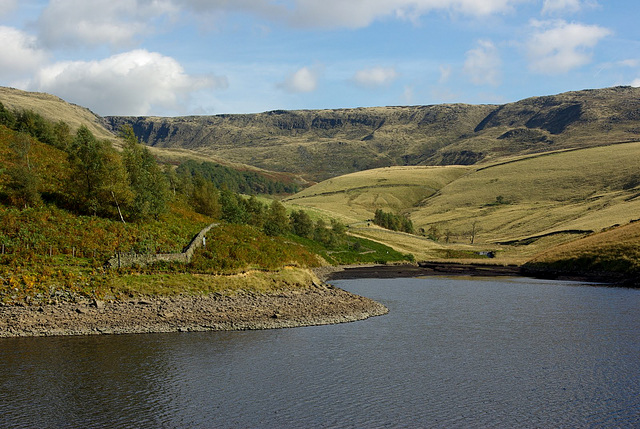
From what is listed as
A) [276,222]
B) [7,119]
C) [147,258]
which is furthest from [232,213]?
[147,258]

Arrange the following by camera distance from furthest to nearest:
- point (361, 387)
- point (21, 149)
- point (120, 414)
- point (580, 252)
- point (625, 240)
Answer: point (580, 252) < point (625, 240) < point (21, 149) < point (361, 387) < point (120, 414)

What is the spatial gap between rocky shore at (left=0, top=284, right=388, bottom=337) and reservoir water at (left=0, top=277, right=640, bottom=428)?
1.69 meters

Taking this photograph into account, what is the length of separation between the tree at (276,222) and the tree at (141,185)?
122ft

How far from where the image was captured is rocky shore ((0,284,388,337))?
42406 millimetres

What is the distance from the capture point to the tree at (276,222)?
115m

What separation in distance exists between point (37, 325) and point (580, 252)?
99.2 m

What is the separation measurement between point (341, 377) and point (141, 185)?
46.8 metres

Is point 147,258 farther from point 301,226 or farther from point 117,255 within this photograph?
point 301,226

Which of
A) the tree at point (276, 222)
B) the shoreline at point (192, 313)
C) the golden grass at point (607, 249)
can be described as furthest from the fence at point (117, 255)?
the golden grass at point (607, 249)

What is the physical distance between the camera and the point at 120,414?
26578 millimetres

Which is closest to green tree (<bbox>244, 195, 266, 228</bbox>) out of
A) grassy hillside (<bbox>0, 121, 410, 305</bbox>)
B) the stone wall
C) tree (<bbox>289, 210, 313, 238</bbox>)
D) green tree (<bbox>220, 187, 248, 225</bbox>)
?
green tree (<bbox>220, 187, 248, 225</bbox>)

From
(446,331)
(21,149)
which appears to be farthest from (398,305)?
(21,149)

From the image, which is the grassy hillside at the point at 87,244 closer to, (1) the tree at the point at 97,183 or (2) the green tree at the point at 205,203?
(1) the tree at the point at 97,183

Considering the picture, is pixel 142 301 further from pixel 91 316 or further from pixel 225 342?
pixel 225 342
